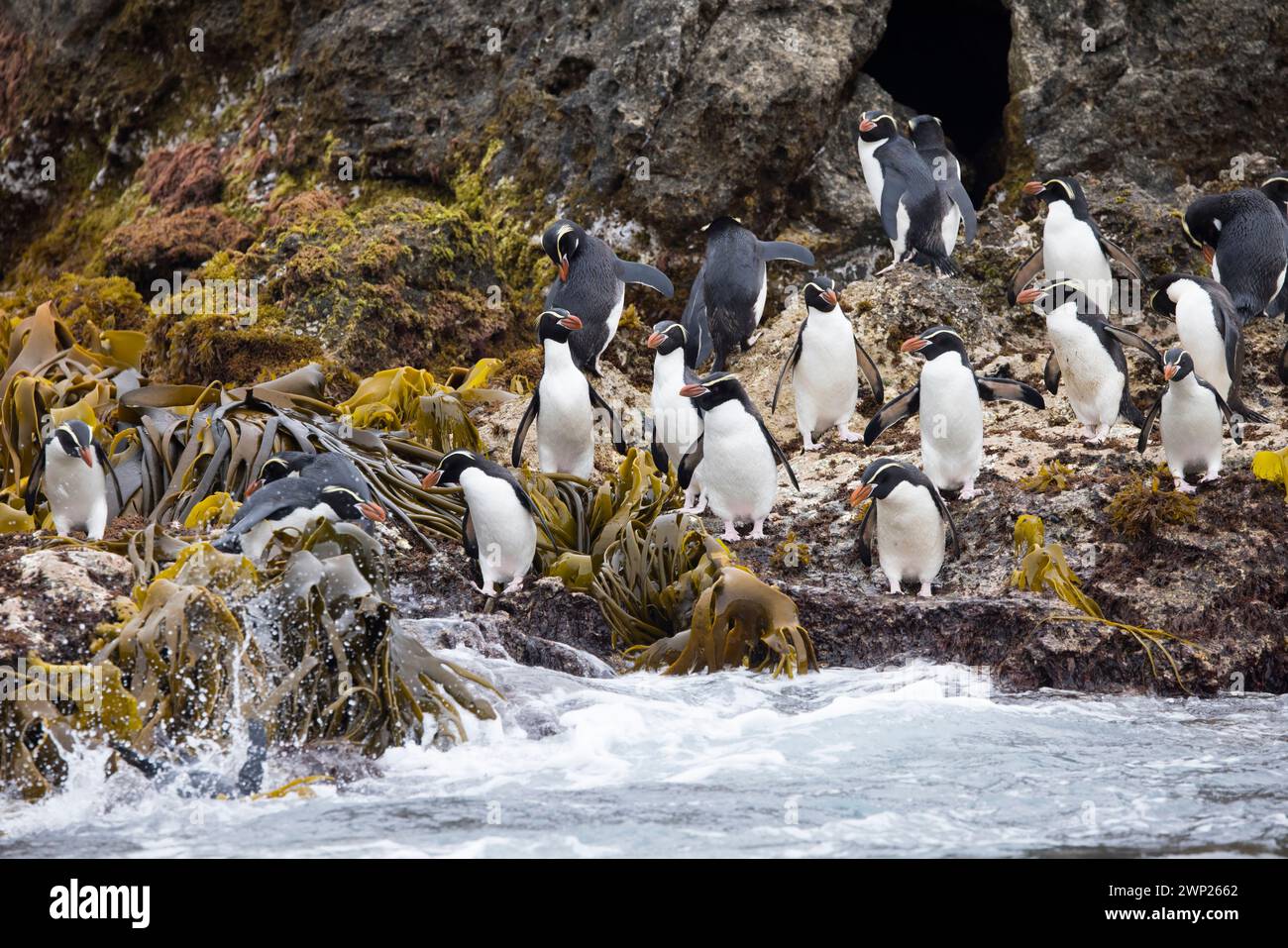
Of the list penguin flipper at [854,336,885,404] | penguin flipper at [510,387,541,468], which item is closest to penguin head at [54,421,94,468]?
penguin flipper at [510,387,541,468]

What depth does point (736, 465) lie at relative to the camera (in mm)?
7188

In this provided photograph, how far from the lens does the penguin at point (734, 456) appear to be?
7191 millimetres

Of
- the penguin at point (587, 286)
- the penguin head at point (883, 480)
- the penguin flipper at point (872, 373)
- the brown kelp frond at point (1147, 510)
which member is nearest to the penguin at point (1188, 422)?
the brown kelp frond at point (1147, 510)

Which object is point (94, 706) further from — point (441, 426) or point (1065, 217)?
point (1065, 217)

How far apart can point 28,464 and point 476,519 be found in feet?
8.85

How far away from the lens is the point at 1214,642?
20.1 ft

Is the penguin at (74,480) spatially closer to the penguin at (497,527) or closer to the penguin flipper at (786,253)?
the penguin at (497,527)

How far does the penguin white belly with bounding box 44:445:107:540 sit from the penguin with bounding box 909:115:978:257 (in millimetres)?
5547

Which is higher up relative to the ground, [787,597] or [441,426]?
[441,426]

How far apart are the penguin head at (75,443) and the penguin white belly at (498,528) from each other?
172cm

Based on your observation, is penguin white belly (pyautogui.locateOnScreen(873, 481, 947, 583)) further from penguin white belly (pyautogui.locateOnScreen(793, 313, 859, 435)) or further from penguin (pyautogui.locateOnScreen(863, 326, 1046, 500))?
penguin white belly (pyautogui.locateOnScreen(793, 313, 859, 435))
